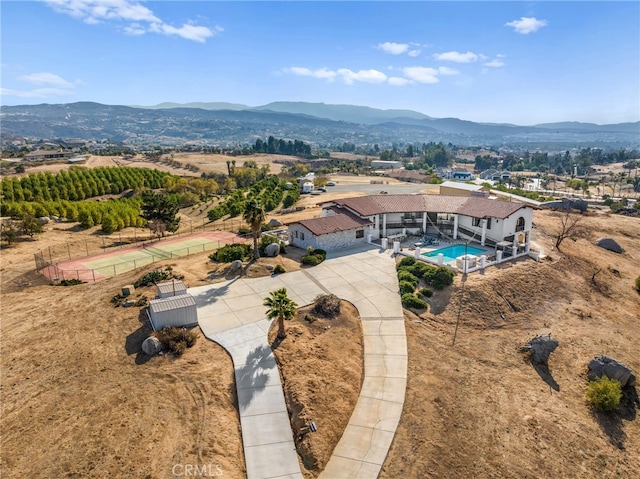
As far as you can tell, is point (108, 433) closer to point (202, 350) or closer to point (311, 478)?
point (202, 350)

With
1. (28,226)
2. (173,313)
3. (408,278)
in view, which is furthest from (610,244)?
(28,226)

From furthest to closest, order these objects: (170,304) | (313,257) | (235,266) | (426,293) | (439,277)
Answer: (313,257)
(235,266)
(439,277)
(426,293)
(170,304)

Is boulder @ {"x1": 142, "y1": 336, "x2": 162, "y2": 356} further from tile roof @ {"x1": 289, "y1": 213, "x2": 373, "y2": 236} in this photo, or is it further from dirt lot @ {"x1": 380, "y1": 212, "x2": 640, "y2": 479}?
tile roof @ {"x1": 289, "y1": 213, "x2": 373, "y2": 236}

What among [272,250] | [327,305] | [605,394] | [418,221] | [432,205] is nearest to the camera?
[605,394]

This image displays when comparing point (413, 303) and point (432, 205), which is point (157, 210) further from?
point (413, 303)

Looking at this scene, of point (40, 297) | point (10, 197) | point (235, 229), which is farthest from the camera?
point (10, 197)

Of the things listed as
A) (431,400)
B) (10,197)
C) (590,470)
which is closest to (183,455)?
(431,400)
